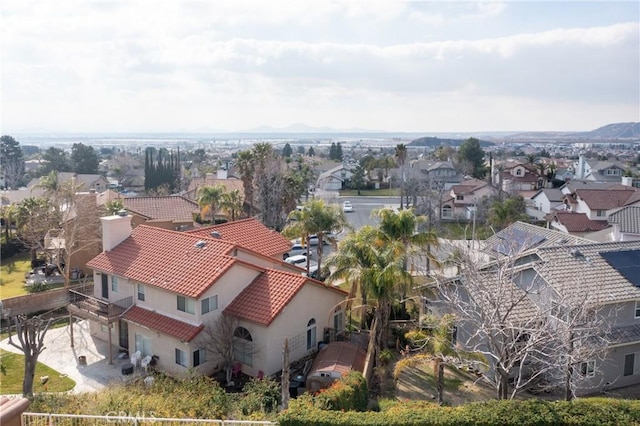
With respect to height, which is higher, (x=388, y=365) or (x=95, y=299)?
(x=95, y=299)

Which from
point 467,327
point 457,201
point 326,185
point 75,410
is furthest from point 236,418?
point 326,185

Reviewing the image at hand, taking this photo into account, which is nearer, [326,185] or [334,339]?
[334,339]

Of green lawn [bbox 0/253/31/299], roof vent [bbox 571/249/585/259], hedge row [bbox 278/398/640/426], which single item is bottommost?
green lawn [bbox 0/253/31/299]

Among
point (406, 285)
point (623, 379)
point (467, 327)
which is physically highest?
point (406, 285)

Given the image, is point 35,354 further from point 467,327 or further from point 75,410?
point 467,327

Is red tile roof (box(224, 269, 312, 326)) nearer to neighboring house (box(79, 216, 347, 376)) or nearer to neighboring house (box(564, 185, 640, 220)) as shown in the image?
neighboring house (box(79, 216, 347, 376))

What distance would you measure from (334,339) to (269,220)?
1005 inches

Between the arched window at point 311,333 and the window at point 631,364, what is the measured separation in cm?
1418

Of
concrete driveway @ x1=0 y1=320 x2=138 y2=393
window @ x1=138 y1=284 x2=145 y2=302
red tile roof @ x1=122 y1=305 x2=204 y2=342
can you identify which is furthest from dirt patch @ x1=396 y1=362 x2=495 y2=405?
window @ x1=138 y1=284 x2=145 y2=302

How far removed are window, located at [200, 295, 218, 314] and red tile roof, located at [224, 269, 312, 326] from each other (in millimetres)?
589

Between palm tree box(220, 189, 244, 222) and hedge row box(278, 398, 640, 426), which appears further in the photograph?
palm tree box(220, 189, 244, 222)

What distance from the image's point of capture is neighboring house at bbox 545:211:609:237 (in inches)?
2067

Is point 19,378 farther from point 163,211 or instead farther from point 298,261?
point 163,211

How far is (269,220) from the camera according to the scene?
167 feet
